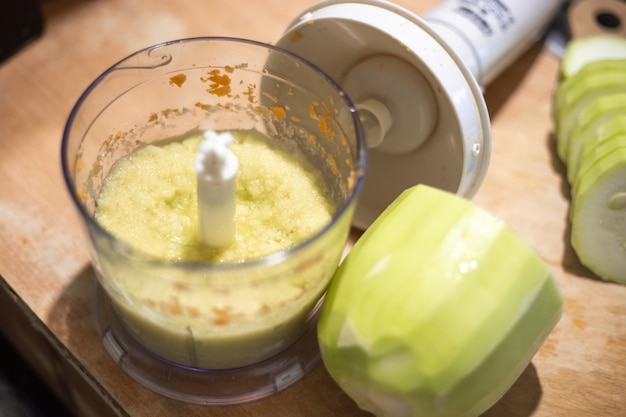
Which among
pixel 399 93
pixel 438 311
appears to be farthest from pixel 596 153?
pixel 438 311

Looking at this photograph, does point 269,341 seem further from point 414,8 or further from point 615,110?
point 414,8

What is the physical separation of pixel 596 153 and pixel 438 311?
0.32 m

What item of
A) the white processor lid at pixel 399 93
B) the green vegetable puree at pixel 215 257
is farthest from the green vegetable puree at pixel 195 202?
the white processor lid at pixel 399 93

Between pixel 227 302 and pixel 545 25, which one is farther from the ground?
pixel 227 302

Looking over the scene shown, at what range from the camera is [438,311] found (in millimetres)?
459

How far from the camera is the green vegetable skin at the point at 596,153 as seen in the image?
654 millimetres

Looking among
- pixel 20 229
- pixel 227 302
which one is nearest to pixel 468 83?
pixel 227 302

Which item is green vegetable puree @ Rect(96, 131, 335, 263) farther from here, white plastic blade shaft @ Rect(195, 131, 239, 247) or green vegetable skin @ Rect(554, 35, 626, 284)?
green vegetable skin @ Rect(554, 35, 626, 284)

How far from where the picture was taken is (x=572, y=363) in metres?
0.61

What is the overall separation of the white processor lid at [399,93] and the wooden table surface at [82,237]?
0.12 metres

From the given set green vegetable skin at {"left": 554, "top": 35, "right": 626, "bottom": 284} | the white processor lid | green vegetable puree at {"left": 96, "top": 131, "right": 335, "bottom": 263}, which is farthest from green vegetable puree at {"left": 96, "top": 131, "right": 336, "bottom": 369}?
green vegetable skin at {"left": 554, "top": 35, "right": 626, "bottom": 284}

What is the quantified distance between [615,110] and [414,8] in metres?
0.33

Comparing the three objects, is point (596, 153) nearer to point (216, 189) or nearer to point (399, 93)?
point (399, 93)

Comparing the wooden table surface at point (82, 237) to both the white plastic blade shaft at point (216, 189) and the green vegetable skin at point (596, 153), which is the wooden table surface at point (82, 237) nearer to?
the green vegetable skin at point (596, 153)
